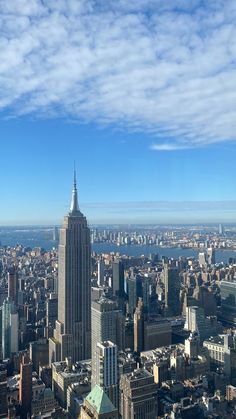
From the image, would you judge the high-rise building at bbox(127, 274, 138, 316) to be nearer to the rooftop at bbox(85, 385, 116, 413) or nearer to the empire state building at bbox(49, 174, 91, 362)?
the empire state building at bbox(49, 174, 91, 362)

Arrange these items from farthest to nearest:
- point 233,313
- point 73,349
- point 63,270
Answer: point 233,313 < point 63,270 < point 73,349

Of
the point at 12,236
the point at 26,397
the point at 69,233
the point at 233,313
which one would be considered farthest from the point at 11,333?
the point at 12,236

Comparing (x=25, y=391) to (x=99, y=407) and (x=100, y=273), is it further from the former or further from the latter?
(x=100, y=273)

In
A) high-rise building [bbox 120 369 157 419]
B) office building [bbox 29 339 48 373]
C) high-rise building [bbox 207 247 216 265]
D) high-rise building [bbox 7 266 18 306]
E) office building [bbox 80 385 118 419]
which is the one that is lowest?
office building [bbox 29 339 48 373]

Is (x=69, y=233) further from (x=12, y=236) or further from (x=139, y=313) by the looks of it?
(x=12, y=236)

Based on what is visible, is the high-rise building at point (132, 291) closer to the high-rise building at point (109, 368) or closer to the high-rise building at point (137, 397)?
the high-rise building at point (109, 368)

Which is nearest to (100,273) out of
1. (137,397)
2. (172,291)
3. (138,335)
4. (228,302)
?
(172,291)

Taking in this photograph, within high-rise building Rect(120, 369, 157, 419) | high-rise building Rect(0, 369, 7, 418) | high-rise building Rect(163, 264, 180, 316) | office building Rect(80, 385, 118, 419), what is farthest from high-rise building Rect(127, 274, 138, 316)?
office building Rect(80, 385, 118, 419)
